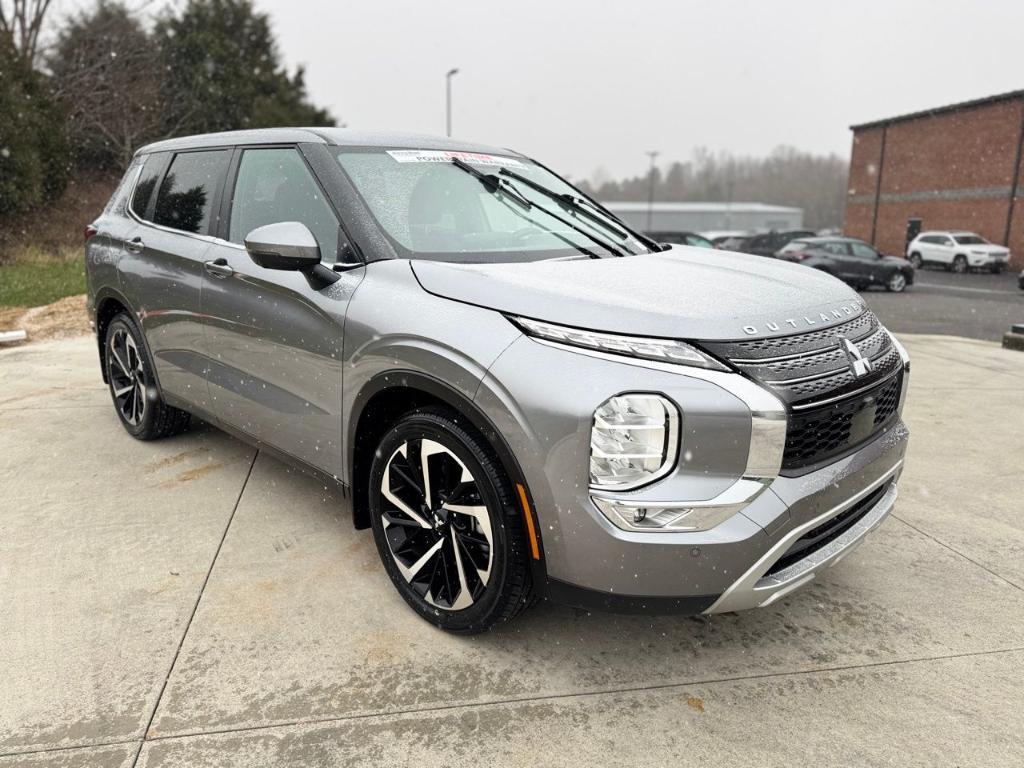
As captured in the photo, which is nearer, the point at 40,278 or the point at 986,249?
the point at 40,278

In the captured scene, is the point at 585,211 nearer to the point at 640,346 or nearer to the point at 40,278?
the point at 640,346

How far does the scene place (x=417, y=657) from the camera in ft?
8.69

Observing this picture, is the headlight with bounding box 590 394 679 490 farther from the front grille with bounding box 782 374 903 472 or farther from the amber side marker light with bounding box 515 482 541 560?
the front grille with bounding box 782 374 903 472

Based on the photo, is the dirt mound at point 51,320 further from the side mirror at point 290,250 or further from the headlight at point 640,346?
the headlight at point 640,346

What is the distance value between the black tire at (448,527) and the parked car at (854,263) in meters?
18.4

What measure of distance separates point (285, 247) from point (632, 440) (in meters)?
1.48

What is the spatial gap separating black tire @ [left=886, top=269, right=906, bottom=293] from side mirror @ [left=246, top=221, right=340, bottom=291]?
1979 centimetres

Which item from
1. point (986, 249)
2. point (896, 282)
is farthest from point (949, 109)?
point (896, 282)

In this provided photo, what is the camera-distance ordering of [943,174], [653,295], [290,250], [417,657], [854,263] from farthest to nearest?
[943,174]
[854,263]
[290,250]
[417,657]
[653,295]

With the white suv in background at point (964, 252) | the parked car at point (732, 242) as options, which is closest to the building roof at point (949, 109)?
the white suv in background at point (964, 252)

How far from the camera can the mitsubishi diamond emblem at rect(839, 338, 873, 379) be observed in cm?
251

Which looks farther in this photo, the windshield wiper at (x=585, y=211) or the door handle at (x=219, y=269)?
the windshield wiper at (x=585, y=211)

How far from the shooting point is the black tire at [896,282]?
19.7 m

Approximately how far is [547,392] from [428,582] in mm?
1006
